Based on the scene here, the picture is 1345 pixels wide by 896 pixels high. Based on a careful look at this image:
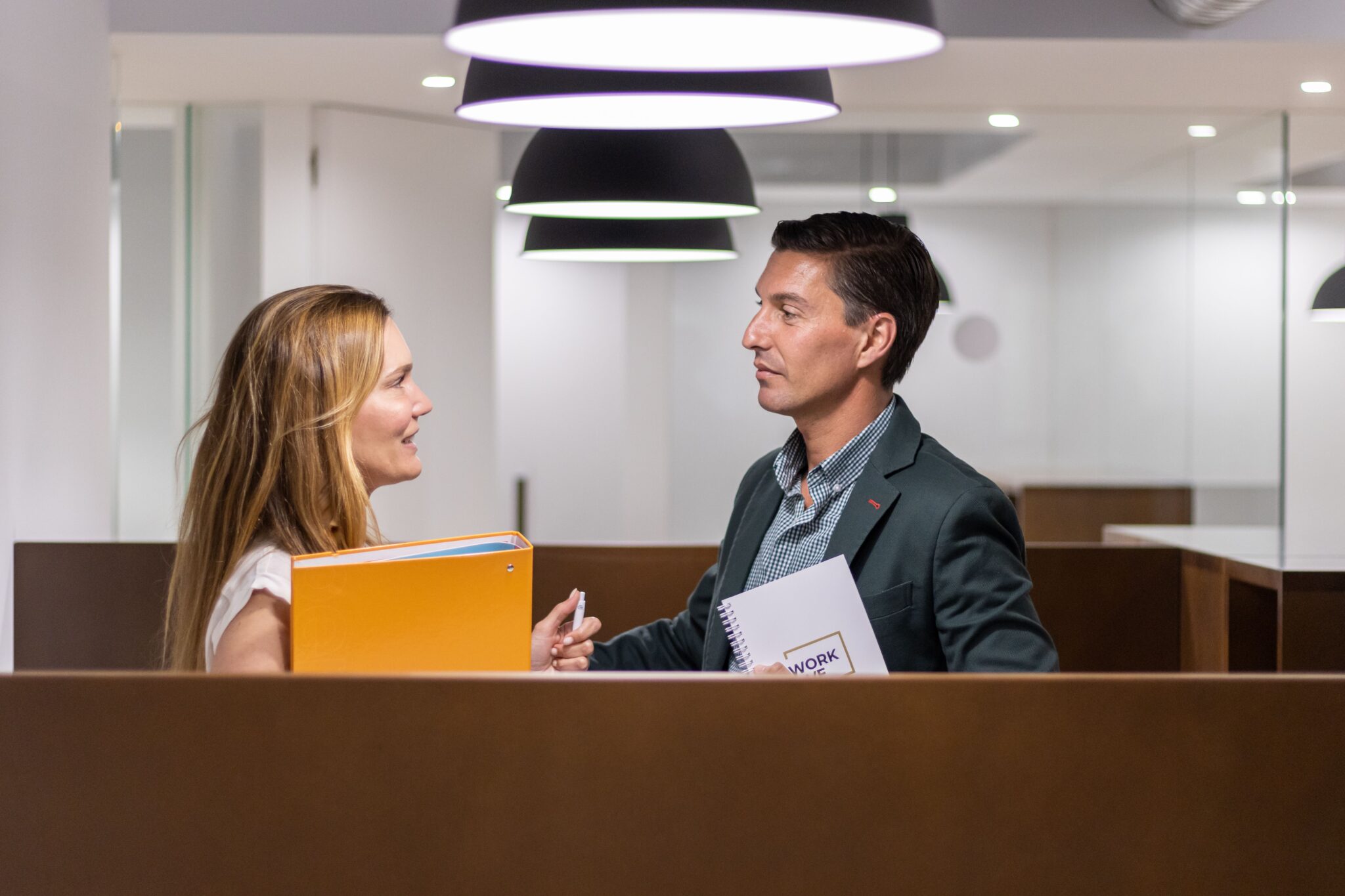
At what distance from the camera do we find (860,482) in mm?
2029

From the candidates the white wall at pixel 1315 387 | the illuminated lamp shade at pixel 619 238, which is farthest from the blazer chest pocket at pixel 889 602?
the white wall at pixel 1315 387

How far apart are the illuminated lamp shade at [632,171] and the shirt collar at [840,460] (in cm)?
58

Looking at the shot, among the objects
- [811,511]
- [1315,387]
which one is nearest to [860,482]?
[811,511]

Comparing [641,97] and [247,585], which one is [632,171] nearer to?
[641,97]

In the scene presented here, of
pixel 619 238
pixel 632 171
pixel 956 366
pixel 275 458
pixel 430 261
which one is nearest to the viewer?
pixel 275 458

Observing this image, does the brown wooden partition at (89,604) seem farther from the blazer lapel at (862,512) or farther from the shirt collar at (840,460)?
the blazer lapel at (862,512)

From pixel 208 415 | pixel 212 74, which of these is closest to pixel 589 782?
pixel 208 415

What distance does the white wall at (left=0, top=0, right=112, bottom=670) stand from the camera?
8.75 ft

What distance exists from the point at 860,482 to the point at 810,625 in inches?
9.9

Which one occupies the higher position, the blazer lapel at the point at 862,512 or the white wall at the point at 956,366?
the white wall at the point at 956,366

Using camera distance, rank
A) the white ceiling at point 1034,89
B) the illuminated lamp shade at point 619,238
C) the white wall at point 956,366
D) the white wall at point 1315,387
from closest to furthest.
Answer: the illuminated lamp shade at point 619,238 → the white ceiling at point 1034,89 → the white wall at point 1315,387 → the white wall at point 956,366

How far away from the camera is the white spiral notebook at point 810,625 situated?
1884 mm

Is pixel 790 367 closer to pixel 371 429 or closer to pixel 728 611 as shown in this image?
pixel 728 611

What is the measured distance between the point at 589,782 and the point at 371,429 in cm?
78
